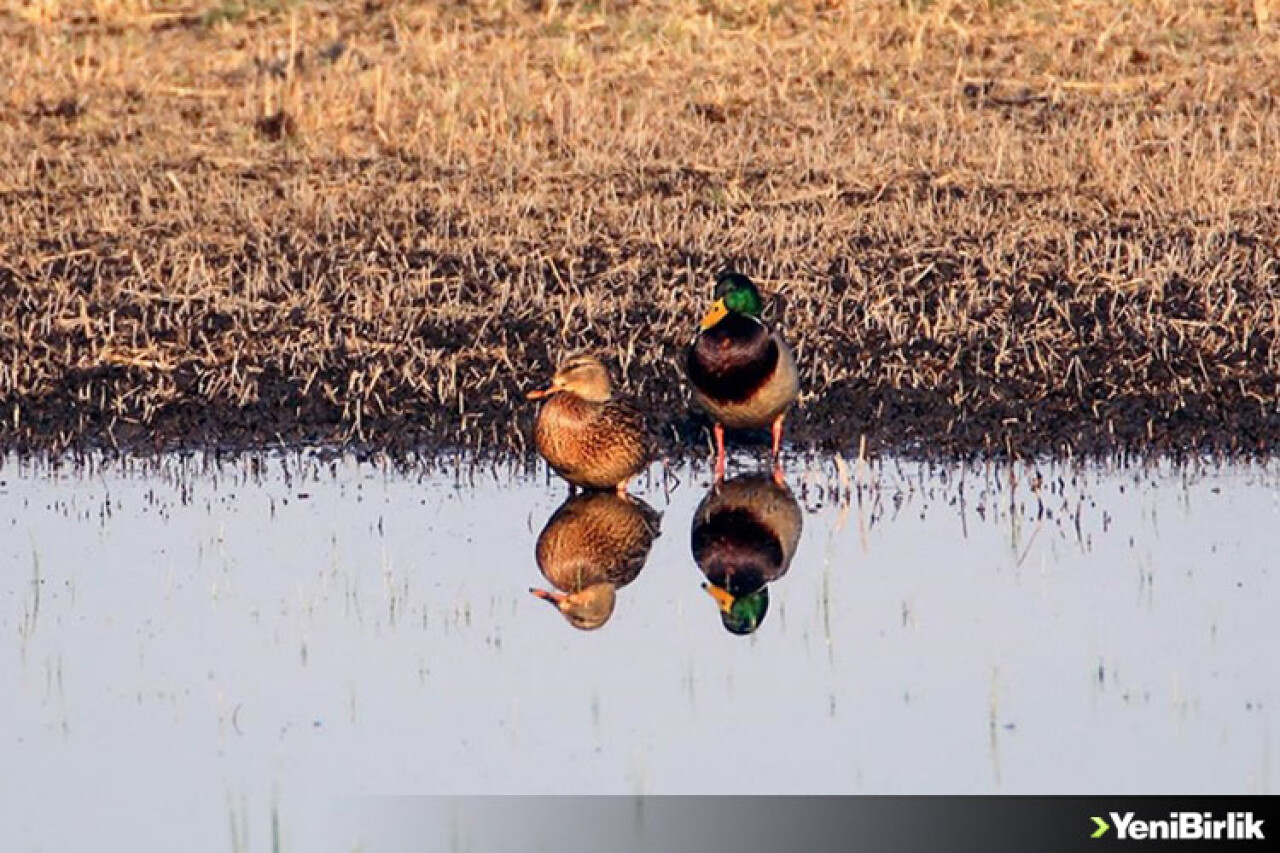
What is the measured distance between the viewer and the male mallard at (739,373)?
959cm

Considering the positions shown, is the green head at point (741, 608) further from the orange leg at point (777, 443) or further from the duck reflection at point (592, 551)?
the orange leg at point (777, 443)

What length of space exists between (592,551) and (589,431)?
0.75m

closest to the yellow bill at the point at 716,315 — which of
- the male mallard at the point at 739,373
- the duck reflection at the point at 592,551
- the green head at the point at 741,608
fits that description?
the male mallard at the point at 739,373

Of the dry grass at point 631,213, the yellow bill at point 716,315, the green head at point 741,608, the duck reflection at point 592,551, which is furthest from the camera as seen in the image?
the dry grass at point 631,213

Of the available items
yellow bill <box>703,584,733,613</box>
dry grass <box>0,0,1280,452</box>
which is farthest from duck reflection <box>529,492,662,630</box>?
dry grass <box>0,0,1280,452</box>

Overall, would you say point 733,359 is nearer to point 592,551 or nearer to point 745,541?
point 745,541

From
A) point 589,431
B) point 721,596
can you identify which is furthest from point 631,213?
point 721,596

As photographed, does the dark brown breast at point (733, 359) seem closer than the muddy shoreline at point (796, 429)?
Yes

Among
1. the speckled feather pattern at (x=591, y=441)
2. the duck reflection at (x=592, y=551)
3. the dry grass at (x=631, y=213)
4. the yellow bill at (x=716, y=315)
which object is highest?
the dry grass at (x=631, y=213)

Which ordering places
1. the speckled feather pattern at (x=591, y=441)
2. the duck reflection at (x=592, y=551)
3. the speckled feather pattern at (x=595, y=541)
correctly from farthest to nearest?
the speckled feather pattern at (x=591, y=441) < the speckled feather pattern at (x=595, y=541) < the duck reflection at (x=592, y=551)

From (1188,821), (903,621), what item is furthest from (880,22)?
(1188,821)

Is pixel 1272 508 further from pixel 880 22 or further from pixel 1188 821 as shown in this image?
pixel 880 22

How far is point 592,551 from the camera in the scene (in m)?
8.55

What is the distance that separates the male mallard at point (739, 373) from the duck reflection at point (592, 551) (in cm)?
53
